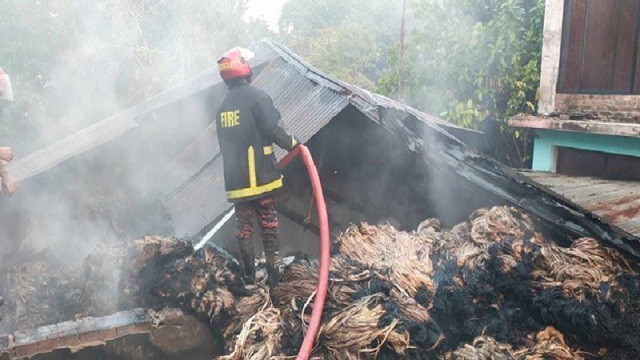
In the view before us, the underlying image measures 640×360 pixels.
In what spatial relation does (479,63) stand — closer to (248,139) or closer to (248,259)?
(248,139)

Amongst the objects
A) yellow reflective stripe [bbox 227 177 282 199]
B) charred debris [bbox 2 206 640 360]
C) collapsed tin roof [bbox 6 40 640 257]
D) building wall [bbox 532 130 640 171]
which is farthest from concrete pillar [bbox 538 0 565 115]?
yellow reflective stripe [bbox 227 177 282 199]

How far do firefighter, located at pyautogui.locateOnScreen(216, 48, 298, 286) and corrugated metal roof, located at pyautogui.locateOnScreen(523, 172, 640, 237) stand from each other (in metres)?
3.69

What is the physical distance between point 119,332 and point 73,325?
1.39 ft

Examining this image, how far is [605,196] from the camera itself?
7297 millimetres

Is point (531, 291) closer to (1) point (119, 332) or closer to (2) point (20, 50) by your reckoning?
(1) point (119, 332)

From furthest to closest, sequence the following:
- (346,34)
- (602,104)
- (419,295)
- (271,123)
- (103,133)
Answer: (346,34) < (602,104) < (103,133) < (271,123) < (419,295)

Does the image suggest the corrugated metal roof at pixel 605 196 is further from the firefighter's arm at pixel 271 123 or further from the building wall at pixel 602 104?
the firefighter's arm at pixel 271 123

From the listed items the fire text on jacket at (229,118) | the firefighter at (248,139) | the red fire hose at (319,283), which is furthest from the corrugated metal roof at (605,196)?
Result: the fire text on jacket at (229,118)

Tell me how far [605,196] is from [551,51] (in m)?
4.12

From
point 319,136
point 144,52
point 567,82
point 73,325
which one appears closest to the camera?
point 73,325

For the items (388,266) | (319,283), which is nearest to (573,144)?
(388,266)

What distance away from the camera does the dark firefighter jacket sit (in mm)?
5441

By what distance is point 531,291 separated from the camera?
432 centimetres

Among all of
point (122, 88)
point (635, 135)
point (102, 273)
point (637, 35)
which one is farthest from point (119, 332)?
point (122, 88)
